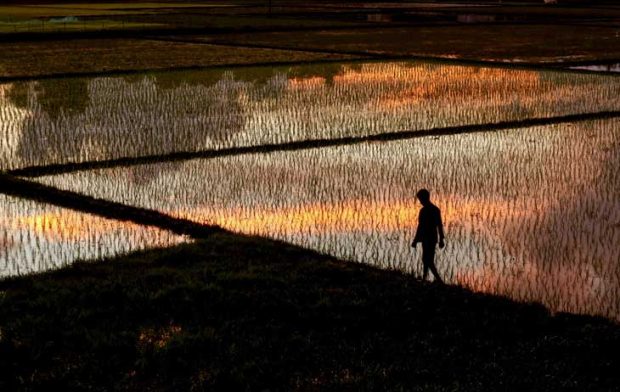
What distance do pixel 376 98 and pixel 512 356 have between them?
31.3 feet

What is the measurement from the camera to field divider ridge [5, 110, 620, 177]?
9.28m

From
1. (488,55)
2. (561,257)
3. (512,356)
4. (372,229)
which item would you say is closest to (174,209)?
(372,229)

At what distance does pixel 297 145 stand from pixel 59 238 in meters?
3.96

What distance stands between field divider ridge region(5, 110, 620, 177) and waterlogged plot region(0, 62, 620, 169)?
23 centimetres

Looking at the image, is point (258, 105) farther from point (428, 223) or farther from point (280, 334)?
point (280, 334)

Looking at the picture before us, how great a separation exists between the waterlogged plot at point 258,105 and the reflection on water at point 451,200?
43.2 inches

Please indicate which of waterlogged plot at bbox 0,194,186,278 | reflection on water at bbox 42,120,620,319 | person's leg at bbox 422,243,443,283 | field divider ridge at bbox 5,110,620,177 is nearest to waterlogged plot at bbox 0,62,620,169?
field divider ridge at bbox 5,110,620,177

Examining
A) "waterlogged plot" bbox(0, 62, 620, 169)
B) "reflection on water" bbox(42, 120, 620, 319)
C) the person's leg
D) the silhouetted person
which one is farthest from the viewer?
"waterlogged plot" bbox(0, 62, 620, 169)

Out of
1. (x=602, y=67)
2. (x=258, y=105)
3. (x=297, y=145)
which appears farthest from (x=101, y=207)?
(x=602, y=67)

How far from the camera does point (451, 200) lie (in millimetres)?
8086

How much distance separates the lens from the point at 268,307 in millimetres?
5355

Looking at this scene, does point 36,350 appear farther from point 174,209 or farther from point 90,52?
point 90,52

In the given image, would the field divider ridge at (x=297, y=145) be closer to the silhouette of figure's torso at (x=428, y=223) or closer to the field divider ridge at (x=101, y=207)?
the field divider ridge at (x=101, y=207)

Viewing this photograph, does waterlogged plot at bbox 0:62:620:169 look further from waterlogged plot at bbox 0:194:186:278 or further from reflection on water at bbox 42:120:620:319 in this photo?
waterlogged plot at bbox 0:194:186:278
